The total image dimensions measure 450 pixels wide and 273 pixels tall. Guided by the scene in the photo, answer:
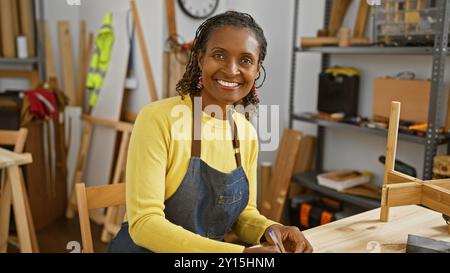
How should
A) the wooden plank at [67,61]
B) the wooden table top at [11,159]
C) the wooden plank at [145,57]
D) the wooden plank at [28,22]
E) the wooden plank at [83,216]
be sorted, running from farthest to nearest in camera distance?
the wooden plank at [67,61] → the wooden plank at [28,22] → the wooden plank at [145,57] → the wooden table top at [11,159] → the wooden plank at [83,216]

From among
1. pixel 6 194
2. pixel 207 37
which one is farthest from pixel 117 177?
pixel 207 37

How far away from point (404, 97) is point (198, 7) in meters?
1.28

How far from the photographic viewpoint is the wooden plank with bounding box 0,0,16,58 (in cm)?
300

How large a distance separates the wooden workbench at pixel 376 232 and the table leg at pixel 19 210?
1.64 meters

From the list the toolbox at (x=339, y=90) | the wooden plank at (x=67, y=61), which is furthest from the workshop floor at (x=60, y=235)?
the toolbox at (x=339, y=90)

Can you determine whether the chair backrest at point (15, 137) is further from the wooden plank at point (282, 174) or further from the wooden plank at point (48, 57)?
the wooden plank at point (282, 174)

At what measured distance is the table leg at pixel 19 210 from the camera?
2.22 m

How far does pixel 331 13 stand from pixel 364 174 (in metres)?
0.99

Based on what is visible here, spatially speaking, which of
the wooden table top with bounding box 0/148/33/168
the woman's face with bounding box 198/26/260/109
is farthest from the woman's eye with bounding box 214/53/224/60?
the wooden table top with bounding box 0/148/33/168

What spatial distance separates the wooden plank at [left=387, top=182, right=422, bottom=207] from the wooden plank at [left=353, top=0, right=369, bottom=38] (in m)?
1.83

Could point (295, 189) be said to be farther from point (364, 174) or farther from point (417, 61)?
point (417, 61)

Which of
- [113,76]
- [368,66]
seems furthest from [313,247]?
[113,76]

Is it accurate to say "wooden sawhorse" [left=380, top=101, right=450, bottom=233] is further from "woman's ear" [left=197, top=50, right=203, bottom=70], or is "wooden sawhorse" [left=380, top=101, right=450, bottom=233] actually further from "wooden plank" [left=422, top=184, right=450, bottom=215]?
"woman's ear" [left=197, top=50, right=203, bottom=70]

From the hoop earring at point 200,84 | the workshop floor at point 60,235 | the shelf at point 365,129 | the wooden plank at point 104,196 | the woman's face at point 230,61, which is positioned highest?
the woman's face at point 230,61
